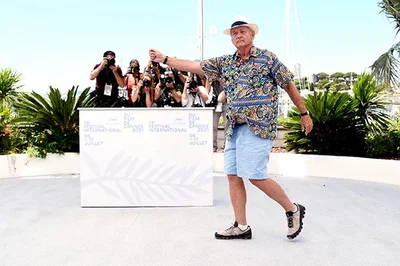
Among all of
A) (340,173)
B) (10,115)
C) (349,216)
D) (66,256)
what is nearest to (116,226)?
(66,256)

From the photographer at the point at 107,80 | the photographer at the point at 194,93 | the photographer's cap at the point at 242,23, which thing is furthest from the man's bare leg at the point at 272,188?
the photographer at the point at 107,80

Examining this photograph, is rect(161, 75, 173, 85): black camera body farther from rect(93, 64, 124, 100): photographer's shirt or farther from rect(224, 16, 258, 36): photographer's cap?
Result: rect(224, 16, 258, 36): photographer's cap

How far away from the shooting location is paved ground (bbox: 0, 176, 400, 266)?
2920mm

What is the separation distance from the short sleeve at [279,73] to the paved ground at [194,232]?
1118 millimetres

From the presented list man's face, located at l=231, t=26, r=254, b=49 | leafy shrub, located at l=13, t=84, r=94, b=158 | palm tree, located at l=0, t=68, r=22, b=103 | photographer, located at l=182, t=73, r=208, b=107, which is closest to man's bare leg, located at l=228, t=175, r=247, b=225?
man's face, located at l=231, t=26, r=254, b=49

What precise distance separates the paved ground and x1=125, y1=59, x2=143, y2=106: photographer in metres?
1.33

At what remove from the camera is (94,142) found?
4.37 metres

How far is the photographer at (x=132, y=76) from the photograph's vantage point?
213 inches

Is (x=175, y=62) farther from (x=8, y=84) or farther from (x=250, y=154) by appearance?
(x=8, y=84)

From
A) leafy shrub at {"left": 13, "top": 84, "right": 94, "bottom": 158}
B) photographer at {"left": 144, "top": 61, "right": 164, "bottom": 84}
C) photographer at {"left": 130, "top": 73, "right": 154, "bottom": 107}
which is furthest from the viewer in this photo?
leafy shrub at {"left": 13, "top": 84, "right": 94, "bottom": 158}

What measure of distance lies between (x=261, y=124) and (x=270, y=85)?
275 millimetres

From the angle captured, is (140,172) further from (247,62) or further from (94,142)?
(247,62)

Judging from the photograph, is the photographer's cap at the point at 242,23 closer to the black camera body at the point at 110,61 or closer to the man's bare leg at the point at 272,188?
the man's bare leg at the point at 272,188

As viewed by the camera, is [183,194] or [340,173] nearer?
[183,194]
